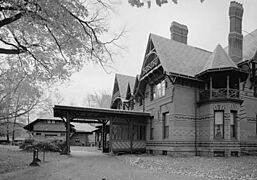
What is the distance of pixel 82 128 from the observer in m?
53.8

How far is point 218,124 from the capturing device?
66.5ft

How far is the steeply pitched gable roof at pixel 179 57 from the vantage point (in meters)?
21.5

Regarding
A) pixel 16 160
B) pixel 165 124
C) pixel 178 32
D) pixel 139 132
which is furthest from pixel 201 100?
pixel 16 160

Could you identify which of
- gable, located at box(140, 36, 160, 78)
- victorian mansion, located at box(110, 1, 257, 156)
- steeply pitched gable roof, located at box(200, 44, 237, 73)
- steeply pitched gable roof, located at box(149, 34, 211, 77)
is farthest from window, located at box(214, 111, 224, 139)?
gable, located at box(140, 36, 160, 78)

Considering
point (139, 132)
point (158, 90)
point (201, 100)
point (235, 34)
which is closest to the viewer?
point (201, 100)

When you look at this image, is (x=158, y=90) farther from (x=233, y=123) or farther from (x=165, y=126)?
(x=233, y=123)

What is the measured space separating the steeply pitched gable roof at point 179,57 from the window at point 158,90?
85.9 inches

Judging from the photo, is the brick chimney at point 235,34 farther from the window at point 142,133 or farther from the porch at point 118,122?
the window at point 142,133

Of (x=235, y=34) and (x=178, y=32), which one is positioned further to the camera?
(x=178, y=32)

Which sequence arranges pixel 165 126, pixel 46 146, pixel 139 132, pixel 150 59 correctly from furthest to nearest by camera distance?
pixel 139 132 < pixel 150 59 < pixel 46 146 < pixel 165 126

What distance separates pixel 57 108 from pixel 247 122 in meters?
15.6

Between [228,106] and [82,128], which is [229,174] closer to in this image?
[228,106]

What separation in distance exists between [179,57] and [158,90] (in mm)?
3681

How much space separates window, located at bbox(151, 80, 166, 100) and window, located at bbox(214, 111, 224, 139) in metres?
5.13
